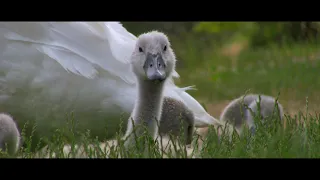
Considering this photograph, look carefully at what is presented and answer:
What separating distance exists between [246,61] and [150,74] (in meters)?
9.04

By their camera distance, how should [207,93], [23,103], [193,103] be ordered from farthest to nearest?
[207,93] → [193,103] → [23,103]

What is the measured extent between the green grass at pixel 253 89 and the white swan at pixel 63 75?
19 centimetres

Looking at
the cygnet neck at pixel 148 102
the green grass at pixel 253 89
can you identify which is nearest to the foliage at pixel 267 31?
the green grass at pixel 253 89

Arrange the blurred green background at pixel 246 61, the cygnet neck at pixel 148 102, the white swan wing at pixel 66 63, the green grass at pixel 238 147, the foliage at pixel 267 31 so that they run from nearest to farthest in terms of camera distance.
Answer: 1. the green grass at pixel 238 147
2. the cygnet neck at pixel 148 102
3. the white swan wing at pixel 66 63
4. the blurred green background at pixel 246 61
5. the foliage at pixel 267 31

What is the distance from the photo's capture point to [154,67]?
133 inches

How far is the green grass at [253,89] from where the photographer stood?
9.64 ft

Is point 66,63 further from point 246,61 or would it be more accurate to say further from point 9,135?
point 246,61

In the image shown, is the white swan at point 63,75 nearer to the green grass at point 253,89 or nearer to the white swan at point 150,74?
the green grass at point 253,89
